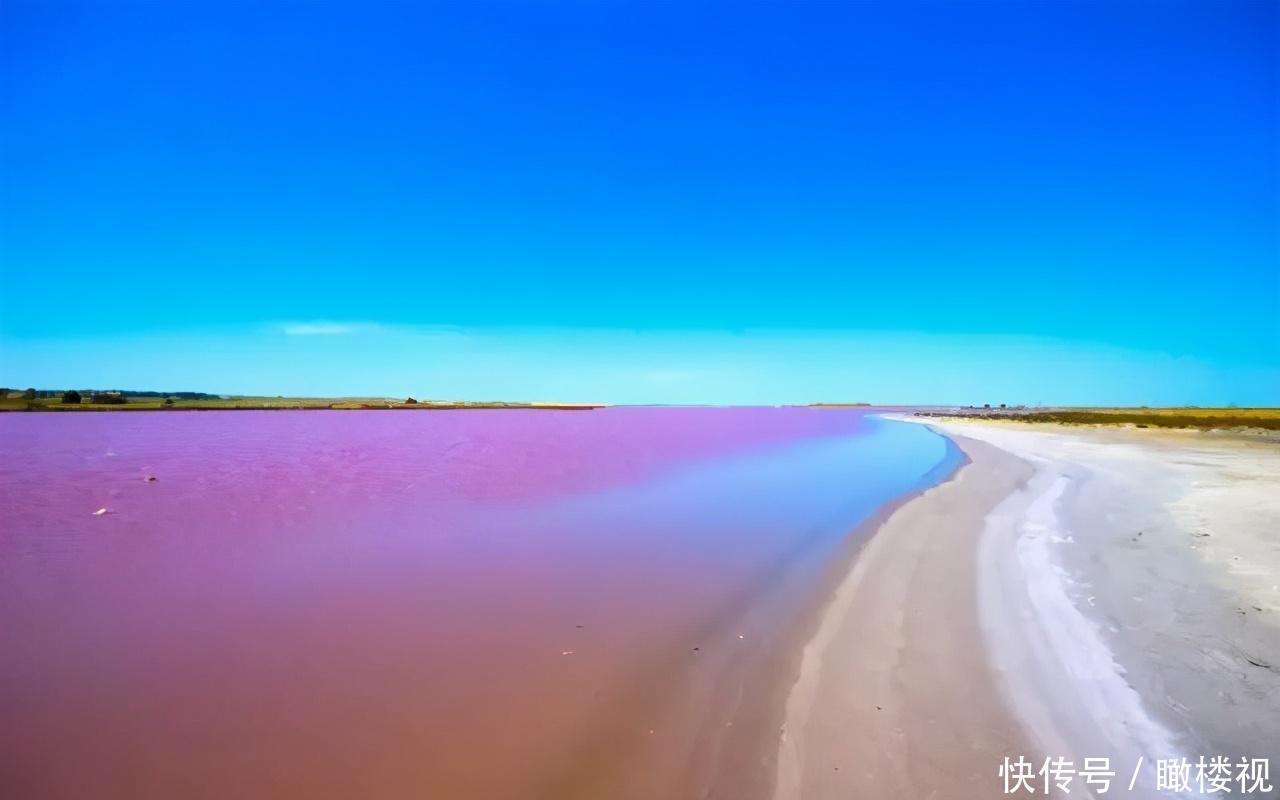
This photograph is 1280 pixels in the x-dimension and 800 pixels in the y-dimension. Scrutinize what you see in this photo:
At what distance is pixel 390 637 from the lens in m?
5.19

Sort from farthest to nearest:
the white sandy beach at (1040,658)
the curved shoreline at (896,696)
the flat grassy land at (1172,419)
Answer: the flat grassy land at (1172,419)
the white sandy beach at (1040,658)
the curved shoreline at (896,696)

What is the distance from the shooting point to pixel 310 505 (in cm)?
1112

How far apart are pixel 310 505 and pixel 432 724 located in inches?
353

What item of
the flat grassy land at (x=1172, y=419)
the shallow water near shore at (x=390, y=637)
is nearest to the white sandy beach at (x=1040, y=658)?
the shallow water near shore at (x=390, y=637)

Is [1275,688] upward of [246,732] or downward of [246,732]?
upward

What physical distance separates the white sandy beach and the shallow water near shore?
24.5 inches

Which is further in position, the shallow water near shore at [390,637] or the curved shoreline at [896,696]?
the shallow water near shore at [390,637]

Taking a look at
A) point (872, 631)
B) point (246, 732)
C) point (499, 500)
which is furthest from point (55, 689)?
point (499, 500)

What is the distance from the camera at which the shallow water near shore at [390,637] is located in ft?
11.0

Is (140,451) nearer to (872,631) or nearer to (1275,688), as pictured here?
(872,631)

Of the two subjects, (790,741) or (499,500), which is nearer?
(790,741)

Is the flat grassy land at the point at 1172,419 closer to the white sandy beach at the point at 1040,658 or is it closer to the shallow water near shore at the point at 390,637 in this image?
the white sandy beach at the point at 1040,658

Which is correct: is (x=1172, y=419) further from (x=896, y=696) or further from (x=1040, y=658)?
(x=896, y=696)

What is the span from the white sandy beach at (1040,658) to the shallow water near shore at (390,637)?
A: 0.62 m
